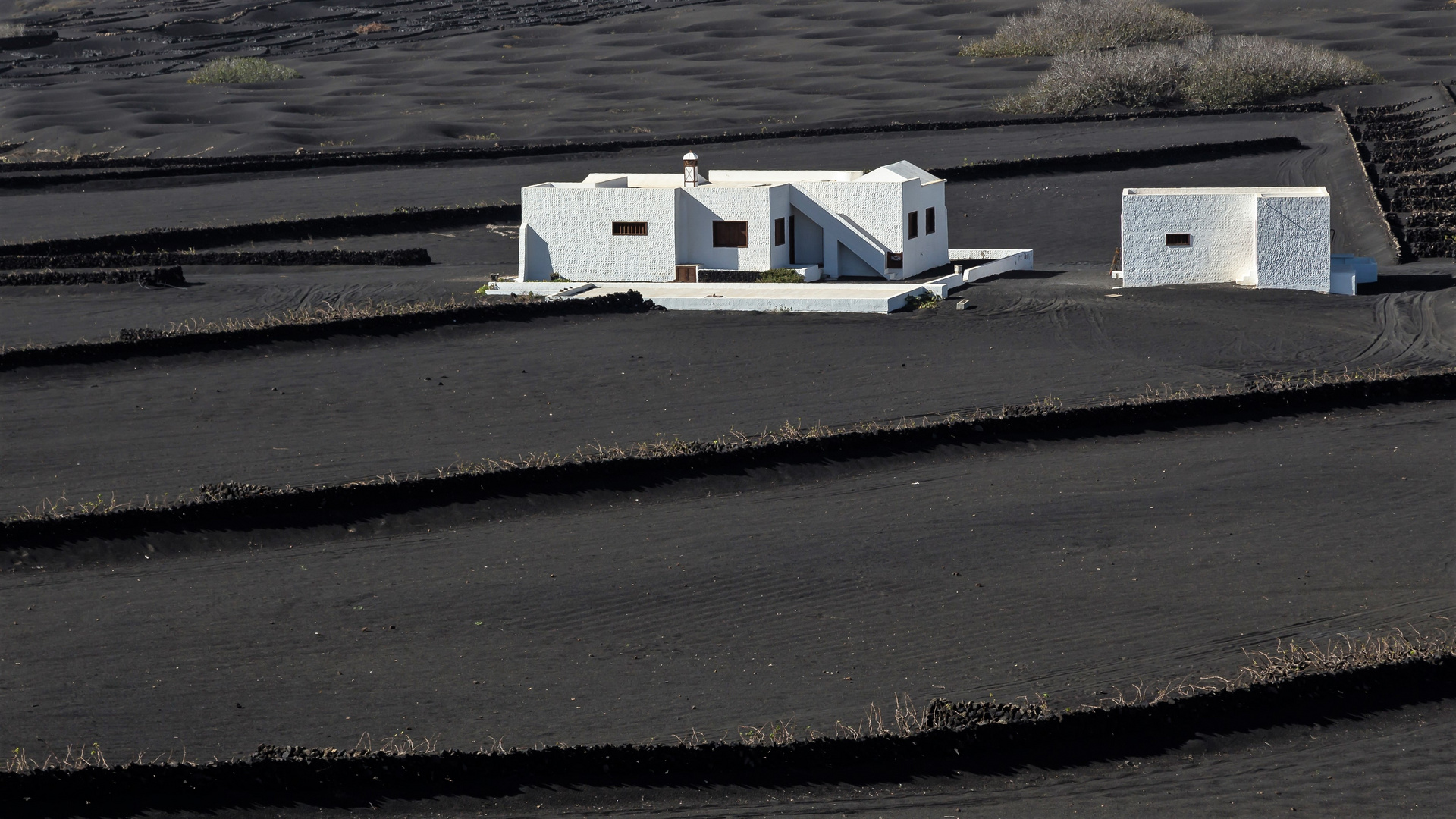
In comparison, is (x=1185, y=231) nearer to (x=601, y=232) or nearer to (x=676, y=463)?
(x=601, y=232)

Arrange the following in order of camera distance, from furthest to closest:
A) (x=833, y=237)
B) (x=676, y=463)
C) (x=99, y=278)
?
(x=833, y=237) < (x=99, y=278) < (x=676, y=463)

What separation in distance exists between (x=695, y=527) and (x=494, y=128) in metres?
48.0

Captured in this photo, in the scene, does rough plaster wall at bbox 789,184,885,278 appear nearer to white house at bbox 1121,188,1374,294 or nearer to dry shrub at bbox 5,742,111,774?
white house at bbox 1121,188,1374,294

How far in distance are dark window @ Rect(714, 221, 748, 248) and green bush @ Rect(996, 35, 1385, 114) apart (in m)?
28.5

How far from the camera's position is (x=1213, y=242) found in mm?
34906

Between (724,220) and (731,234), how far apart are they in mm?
386

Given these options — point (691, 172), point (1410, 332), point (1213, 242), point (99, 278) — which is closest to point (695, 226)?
point (691, 172)

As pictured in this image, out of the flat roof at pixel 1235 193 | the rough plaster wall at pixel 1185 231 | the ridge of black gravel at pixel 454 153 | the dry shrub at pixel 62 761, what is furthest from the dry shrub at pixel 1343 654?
the ridge of black gravel at pixel 454 153

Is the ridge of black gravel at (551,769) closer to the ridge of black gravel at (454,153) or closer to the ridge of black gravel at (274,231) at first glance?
the ridge of black gravel at (274,231)

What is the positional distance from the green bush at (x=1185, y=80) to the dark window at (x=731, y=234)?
2855 centimetres

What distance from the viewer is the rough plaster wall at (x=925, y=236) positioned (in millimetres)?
38031

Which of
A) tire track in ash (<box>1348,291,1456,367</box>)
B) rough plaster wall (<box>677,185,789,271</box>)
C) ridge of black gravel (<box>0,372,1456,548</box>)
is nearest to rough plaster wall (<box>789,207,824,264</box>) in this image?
rough plaster wall (<box>677,185,789,271</box>)

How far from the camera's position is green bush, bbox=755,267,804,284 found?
37.1 m

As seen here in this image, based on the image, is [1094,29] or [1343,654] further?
[1094,29]
